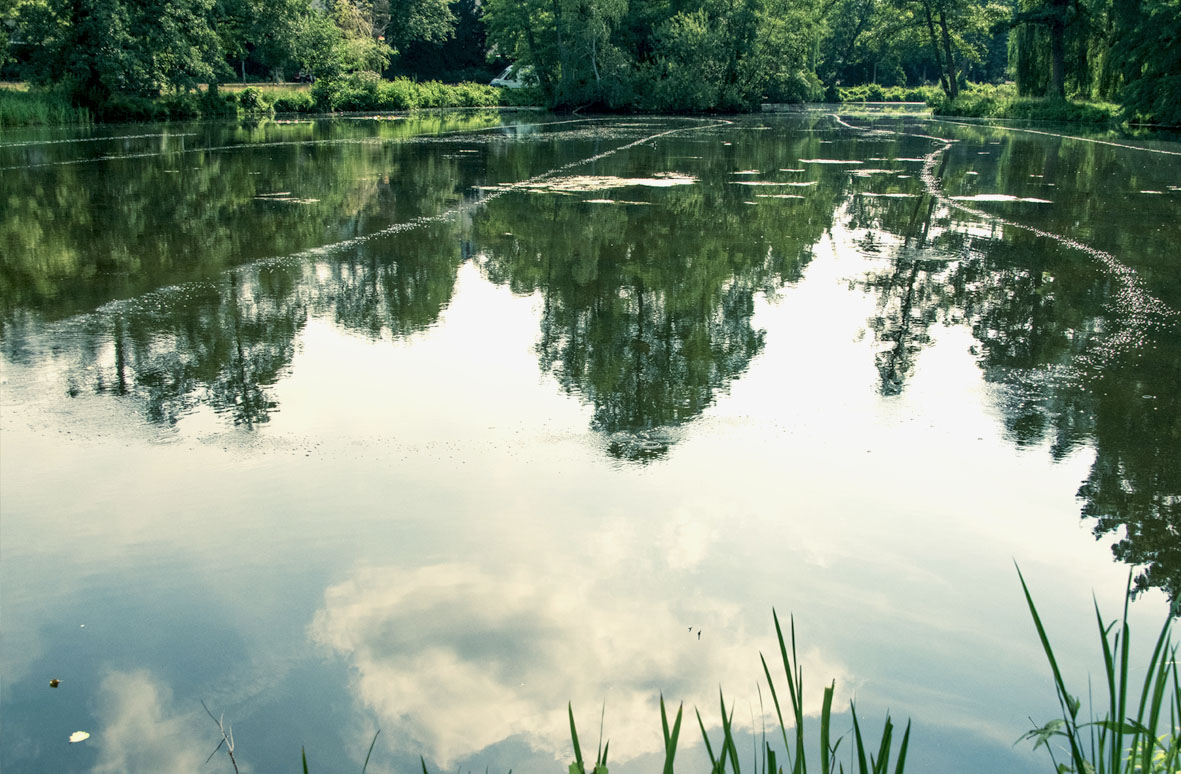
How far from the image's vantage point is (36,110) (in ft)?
87.5

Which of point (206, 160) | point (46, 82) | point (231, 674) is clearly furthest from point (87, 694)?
point (46, 82)

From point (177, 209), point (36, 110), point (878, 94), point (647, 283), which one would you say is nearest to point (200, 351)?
point (647, 283)

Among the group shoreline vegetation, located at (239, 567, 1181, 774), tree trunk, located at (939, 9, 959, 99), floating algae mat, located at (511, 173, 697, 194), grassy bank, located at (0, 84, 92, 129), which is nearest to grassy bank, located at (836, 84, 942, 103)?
tree trunk, located at (939, 9, 959, 99)

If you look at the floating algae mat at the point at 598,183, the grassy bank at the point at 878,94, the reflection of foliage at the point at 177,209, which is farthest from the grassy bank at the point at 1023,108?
the reflection of foliage at the point at 177,209

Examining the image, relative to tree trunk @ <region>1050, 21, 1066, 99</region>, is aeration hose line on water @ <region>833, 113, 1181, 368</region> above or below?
below

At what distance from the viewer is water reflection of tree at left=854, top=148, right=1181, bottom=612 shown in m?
4.27

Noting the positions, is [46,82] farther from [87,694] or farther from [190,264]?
[87,694]

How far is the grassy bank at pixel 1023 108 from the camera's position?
32.7 meters

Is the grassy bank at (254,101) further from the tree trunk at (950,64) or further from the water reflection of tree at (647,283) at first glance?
the tree trunk at (950,64)

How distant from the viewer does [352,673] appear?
10.1ft

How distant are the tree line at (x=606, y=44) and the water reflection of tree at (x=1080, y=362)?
22.1m

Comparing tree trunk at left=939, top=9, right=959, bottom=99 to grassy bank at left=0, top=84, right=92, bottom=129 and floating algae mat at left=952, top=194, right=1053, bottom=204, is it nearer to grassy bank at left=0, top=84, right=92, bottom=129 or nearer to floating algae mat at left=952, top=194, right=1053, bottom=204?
floating algae mat at left=952, top=194, right=1053, bottom=204

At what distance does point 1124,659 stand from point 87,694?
9.28 ft

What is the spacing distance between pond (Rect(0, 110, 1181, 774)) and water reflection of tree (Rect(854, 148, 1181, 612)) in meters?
0.03
